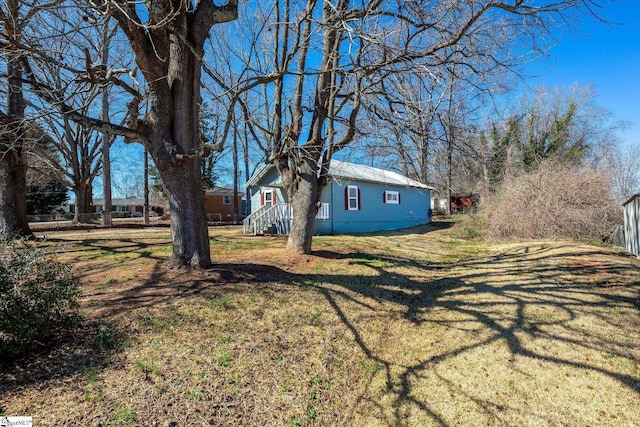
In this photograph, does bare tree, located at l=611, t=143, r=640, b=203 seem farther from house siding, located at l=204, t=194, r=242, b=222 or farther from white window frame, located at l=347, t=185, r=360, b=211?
house siding, located at l=204, t=194, r=242, b=222

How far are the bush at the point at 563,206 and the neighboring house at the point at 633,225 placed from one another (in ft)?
8.05

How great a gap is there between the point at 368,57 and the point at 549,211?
9.86 metres

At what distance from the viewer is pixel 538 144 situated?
82.8 feet

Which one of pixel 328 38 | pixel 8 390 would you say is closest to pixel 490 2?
pixel 328 38

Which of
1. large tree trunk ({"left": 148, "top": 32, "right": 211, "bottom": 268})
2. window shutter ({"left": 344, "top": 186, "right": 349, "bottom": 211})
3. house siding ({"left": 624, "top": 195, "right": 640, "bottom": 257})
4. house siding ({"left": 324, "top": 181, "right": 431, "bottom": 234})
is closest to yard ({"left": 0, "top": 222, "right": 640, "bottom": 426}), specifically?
large tree trunk ({"left": 148, "top": 32, "right": 211, "bottom": 268})

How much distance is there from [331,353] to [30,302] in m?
3.25

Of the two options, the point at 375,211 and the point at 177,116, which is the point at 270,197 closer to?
the point at 375,211

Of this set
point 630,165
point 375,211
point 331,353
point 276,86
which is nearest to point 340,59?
point 276,86

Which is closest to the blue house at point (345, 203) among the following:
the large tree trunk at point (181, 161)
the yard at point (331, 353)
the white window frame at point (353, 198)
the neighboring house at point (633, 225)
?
the white window frame at point (353, 198)

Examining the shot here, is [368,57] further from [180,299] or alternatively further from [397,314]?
[180,299]

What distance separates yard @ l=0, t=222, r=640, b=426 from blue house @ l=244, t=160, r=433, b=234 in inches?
309

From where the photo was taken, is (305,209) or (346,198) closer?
(305,209)

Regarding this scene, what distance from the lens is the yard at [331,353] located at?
293cm

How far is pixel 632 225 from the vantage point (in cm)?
877
